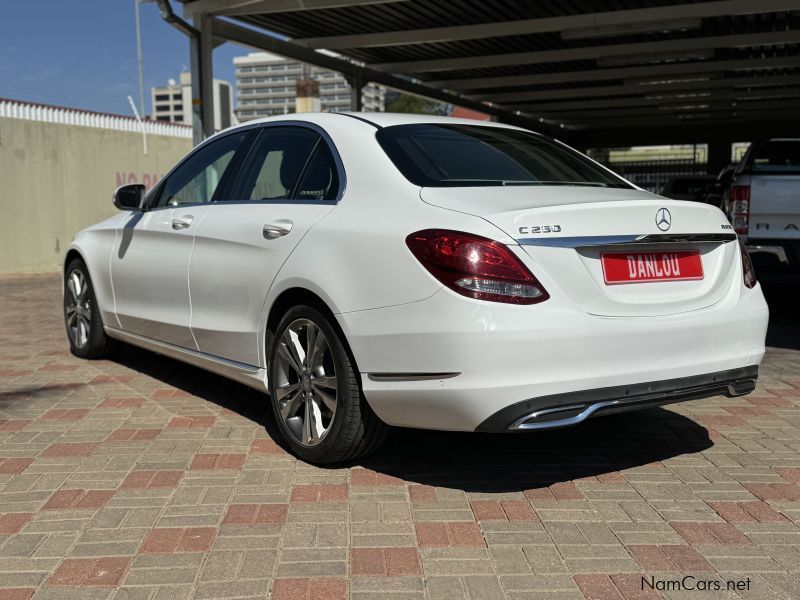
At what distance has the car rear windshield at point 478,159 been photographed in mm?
3736

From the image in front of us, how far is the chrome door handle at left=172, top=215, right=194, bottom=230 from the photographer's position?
15.9 ft

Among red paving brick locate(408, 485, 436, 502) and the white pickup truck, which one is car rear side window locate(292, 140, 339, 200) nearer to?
red paving brick locate(408, 485, 436, 502)

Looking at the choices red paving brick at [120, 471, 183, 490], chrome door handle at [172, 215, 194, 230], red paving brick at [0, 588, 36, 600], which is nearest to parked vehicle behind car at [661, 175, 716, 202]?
chrome door handle at [172, 215, 194, 230]

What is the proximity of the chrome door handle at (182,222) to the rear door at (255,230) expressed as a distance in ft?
0.55

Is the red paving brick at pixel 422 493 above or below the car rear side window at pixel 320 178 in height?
below

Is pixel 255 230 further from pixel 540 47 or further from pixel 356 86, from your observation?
pixel 540 47

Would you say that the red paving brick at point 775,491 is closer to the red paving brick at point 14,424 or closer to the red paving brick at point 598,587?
the red paving brick at point 598,587

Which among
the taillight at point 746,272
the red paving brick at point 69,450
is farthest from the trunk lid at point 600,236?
the red paving brick at point 69,450

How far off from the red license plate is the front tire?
3.76 feet

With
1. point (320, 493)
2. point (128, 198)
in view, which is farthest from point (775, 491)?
point (128, 198)

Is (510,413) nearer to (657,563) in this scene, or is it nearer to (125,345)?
(657,563)

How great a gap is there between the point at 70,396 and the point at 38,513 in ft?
6.78

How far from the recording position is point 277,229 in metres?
4.05

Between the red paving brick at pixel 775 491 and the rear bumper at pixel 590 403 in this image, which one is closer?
the rear bumper at pixel 590 403
